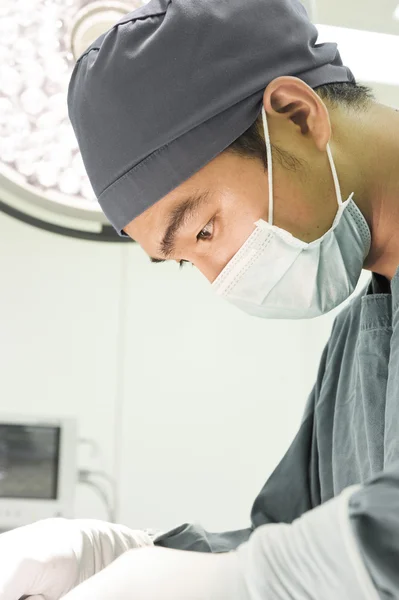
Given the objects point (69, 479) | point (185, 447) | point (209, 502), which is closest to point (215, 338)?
point (185, 447)

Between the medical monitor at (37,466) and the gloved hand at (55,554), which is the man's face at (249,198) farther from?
the medical monitor at (37,466)

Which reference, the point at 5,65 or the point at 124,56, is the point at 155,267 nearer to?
the point at 5,65

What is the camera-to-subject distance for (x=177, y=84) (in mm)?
1206

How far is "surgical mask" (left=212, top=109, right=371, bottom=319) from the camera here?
1227mm

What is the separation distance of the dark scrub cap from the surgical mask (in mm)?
79

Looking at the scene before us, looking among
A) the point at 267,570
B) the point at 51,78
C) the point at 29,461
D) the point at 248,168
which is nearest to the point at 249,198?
the point at 248,168

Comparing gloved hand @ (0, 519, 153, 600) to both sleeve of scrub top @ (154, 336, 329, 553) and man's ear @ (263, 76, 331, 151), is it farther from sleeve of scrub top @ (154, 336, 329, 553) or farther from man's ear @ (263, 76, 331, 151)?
man's ear @ (263, 76, 331, 151)

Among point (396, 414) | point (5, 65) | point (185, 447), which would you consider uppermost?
point (5, 65)

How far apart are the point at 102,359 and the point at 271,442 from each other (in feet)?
1.96

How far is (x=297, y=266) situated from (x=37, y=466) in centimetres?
105

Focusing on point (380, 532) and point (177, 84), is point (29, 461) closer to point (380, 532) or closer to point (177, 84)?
point (177, 84)

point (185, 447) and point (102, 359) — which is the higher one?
point (102, 359)

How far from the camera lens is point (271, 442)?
7.73ft

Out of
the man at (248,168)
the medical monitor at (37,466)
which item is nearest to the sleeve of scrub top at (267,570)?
the man at (248,168)
